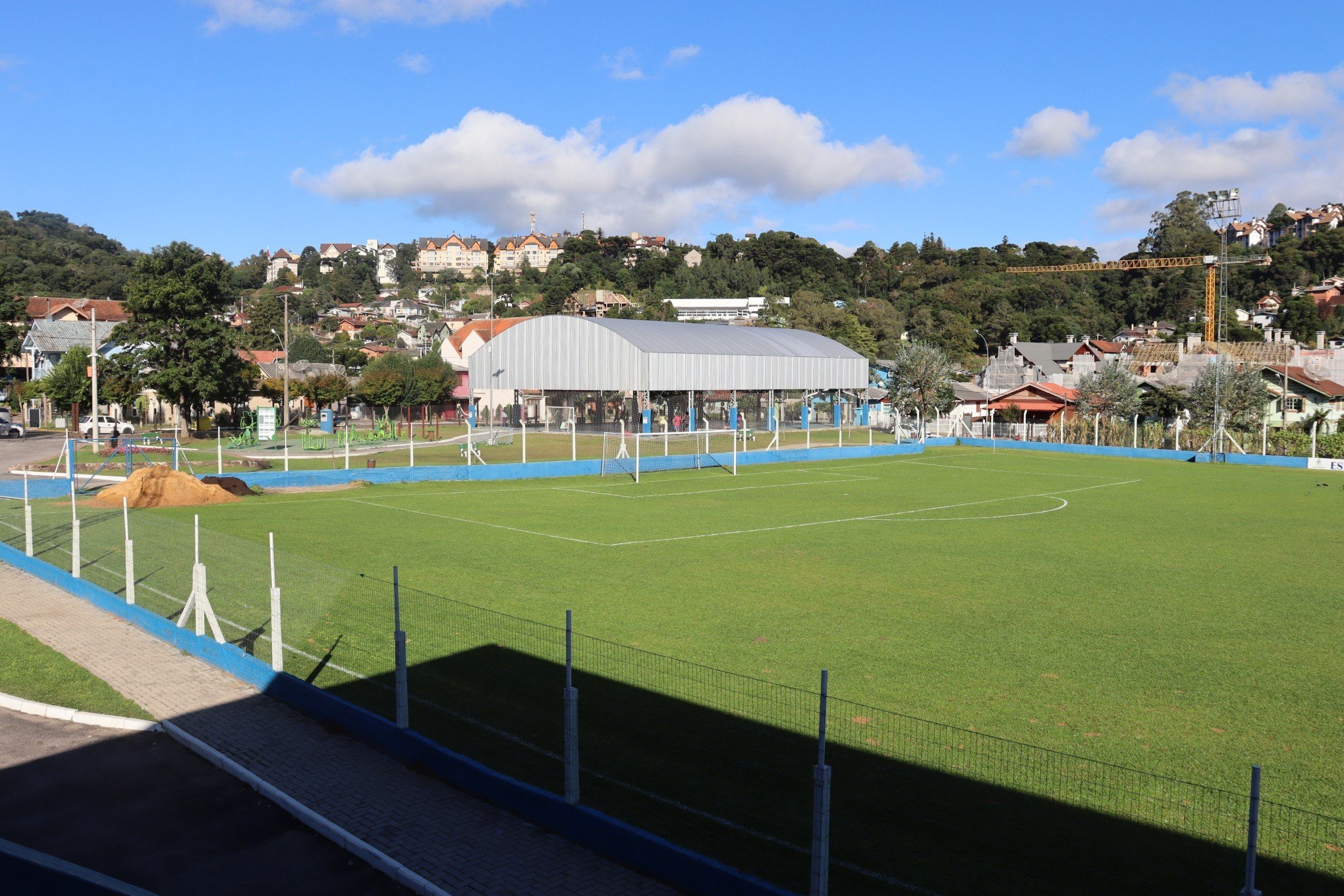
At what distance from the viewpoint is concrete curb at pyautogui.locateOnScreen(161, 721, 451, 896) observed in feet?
25.1

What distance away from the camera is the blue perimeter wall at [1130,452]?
163ft

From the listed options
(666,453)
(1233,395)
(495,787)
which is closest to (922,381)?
(1233,395)

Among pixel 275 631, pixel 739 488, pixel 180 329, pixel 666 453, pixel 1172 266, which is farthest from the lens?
pixel 1172 266

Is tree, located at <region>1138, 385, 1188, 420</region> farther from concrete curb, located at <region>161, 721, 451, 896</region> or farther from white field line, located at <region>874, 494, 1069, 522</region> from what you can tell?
concrete curb, located at <region>161, 721, 451, 896</region>

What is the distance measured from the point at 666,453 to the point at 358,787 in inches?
1393

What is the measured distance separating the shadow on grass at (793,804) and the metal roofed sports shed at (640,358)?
46.1m

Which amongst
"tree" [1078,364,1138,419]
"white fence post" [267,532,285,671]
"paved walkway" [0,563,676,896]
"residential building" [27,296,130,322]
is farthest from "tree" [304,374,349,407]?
"white fence post" [267,532,285,671]

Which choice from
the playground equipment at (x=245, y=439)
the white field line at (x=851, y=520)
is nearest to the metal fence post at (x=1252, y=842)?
the white field line at (x=851, y=520)

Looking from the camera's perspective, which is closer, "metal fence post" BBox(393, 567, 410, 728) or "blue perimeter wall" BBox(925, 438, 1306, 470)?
"metal fence post" BBox(393, 567, 410, 728)

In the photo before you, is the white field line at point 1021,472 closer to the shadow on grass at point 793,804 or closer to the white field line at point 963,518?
the white field line at point 963,518

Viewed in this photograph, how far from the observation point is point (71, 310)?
359 ft

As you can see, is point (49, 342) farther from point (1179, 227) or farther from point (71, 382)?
point (1179, 227)

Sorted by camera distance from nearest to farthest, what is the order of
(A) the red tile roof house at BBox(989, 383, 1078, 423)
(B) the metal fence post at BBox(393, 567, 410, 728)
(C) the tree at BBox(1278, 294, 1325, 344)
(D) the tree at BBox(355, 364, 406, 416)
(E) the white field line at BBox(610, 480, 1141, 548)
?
(B) the metal fence post at BBox(393, 567, 410, 728), (E) the white field line at BBox(610, 480, 1141, 548), (A) the red tile roof house at BBox(989, 383, 1078, 423), (D) the tree at BBox(355, 364, 406, 416), (C) the tree at BBox(1278, 294, 1325, 344)

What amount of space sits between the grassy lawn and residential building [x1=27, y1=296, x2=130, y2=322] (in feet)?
340
